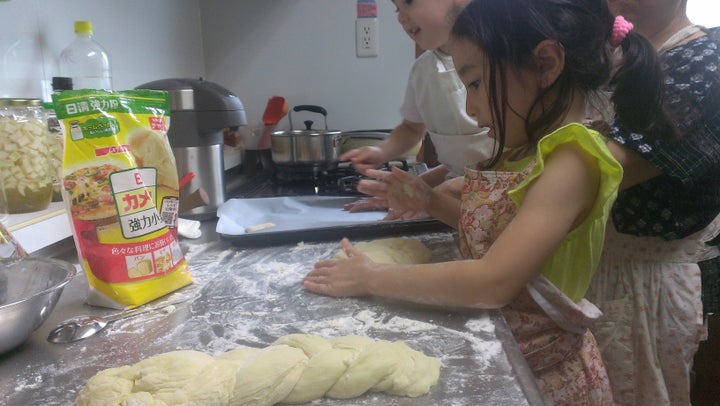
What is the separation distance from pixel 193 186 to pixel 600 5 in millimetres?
912

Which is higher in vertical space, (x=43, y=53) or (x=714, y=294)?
(x=43, y=53)

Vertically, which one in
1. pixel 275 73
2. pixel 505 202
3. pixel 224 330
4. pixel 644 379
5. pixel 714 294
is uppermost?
pixel 275 73

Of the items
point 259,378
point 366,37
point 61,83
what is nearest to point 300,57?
point 366,37

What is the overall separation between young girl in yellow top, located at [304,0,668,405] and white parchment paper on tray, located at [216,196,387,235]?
0.95 ft

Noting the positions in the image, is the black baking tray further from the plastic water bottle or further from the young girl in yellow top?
the plastic water bottle

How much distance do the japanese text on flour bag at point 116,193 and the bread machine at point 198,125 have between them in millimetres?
399

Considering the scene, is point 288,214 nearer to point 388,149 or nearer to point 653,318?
point 388,149

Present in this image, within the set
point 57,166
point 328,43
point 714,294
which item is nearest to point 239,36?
point 328,43

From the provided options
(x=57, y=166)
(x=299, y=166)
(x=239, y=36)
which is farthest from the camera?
(x=239, y=36)

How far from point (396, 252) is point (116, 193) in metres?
0.45

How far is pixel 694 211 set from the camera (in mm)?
976

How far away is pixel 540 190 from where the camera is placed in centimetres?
68

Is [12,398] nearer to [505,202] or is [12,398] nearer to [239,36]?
[505,202]

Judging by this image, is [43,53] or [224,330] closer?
[224,330]
